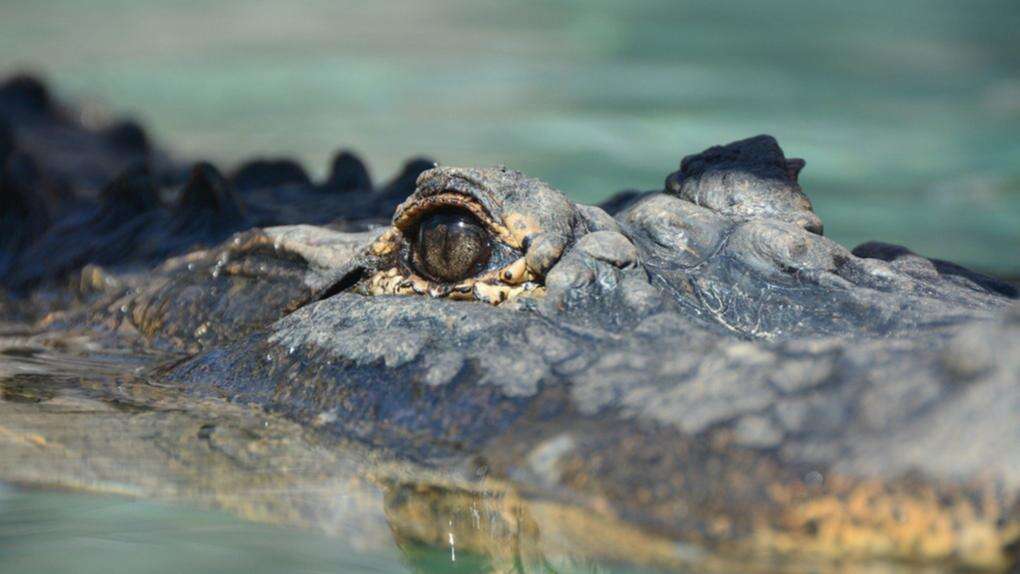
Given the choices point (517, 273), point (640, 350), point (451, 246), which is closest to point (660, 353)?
point (640, 350)

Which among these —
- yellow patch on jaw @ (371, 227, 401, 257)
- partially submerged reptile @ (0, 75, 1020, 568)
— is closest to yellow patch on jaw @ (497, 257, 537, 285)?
partially submerged reptile @ (0, 75, 1020, 568)

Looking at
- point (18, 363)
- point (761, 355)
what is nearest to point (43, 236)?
point (18, 363)

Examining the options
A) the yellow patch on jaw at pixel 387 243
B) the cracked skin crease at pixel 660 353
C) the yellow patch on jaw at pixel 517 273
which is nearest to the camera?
the cracked skin crease at pixel 660 353

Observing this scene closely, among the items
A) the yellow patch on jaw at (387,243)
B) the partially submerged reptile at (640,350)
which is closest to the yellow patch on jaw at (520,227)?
the partially submerged reptile at (640,350)

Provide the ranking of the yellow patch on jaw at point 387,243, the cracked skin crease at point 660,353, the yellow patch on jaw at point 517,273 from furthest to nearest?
the yellow patch on jaw at point 387,243 → the yellow patch on jaw at point 517,273 → the cracked skin crease at point 660,353

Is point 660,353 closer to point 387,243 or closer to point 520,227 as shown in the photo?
point 520,227

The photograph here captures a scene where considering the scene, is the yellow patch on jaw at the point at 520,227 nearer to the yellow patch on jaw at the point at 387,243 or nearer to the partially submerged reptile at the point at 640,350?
the partially submerged reptile at the point at 640,350

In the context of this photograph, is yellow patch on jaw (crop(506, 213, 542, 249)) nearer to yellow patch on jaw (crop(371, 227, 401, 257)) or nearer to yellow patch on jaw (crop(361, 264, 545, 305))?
yellow patch on jaw (crop(361, 264, 545, 305))
